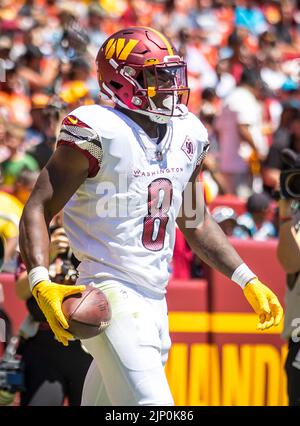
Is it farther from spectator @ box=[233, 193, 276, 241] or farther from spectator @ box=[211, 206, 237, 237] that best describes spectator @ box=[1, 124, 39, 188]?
spectator @ box=[211, 206, 237, 237]

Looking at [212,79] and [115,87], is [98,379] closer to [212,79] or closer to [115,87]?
[115,87]

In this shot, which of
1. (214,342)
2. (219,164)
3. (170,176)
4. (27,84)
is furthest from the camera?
(27,84)

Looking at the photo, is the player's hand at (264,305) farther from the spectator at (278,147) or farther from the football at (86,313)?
the spectator at (278,147)

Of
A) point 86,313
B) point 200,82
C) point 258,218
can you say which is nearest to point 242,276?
point 86,313

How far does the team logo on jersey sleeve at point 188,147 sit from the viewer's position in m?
4.66

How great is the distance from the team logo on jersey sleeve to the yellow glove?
2.82 ft

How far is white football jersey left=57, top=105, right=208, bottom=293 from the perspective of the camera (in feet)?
14.3

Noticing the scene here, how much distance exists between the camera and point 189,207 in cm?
489

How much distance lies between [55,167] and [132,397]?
97cm

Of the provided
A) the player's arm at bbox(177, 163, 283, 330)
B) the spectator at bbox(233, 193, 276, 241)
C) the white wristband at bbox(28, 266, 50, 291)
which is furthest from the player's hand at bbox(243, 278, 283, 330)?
the spectator at bbox(233, 193, 276, 241)

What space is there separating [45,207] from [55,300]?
17.2 inches

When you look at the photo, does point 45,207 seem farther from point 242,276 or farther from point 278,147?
point 278,147

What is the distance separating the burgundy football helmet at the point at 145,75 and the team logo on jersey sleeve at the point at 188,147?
128mm
